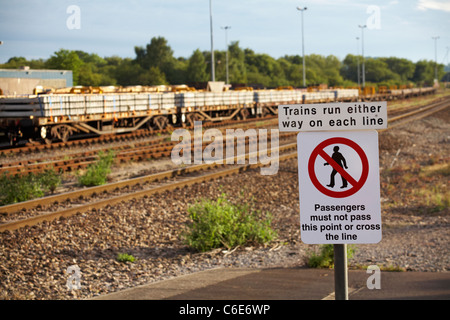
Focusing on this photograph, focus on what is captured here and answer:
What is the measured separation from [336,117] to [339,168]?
24 centimetres

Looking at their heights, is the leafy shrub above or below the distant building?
below

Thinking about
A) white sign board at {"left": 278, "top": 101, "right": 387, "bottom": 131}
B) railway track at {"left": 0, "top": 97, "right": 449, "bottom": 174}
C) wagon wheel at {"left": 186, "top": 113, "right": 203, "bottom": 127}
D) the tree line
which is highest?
the tree line

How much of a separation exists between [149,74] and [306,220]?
210 ft

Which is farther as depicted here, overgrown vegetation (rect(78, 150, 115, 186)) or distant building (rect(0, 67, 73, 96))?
distant building (rect(0, 67, 73, 96))

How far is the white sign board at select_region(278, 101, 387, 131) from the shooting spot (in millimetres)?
2508

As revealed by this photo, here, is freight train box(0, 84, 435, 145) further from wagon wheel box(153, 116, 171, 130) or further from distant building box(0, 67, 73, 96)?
distant building box(0, 67, 73, 96)

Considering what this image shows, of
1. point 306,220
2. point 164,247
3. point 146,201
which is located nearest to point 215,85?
point 146,201

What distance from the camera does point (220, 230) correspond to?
884 centimetres

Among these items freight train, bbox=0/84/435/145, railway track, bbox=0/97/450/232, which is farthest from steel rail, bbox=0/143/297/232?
freight train, bbox=0/84/435/145

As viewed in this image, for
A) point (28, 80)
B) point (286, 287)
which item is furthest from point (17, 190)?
point (28, 80)

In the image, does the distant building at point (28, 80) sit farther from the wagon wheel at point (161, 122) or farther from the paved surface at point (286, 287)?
the paved surface at point (286, 287)

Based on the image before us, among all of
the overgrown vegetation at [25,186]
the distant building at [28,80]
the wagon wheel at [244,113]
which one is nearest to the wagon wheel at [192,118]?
the wagon wheel at [244,113]

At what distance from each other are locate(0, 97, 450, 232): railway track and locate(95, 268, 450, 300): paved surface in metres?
4.23

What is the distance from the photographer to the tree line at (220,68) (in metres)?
63.3
